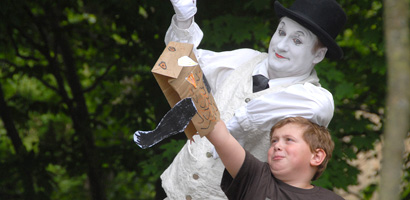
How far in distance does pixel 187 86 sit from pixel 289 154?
52 centimetres

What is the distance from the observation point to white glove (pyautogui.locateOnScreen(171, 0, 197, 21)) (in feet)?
8.35

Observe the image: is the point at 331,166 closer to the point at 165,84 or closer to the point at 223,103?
the point at 223,103

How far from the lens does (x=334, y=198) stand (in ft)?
7.22

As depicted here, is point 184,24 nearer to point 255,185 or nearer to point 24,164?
point 255,185

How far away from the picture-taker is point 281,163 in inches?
84.7

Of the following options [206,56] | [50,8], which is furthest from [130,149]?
[206,56]

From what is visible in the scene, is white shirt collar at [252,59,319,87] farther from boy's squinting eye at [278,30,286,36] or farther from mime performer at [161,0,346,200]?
boy's squinting eye at [278,30,286,36]

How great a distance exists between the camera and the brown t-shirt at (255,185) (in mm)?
2035

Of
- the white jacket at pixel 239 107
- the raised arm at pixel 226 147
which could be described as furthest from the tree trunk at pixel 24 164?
the raised arm at pixel 226 147

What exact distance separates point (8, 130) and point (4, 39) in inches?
36.5

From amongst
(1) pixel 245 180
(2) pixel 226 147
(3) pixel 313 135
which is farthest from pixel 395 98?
(3) pixel 313 135

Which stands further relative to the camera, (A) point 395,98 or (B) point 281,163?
(B) point 281,163

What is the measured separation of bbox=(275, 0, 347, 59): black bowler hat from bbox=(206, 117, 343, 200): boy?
52 centimetres

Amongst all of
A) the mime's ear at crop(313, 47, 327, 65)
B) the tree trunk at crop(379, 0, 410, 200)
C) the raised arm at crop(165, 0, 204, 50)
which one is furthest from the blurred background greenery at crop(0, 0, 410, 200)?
the tree trunk at crop(379, 0, 410, 200)
